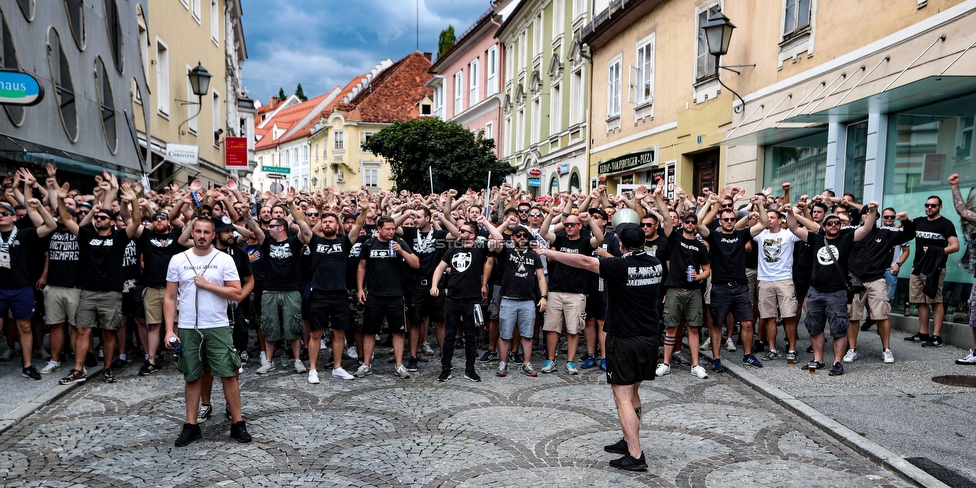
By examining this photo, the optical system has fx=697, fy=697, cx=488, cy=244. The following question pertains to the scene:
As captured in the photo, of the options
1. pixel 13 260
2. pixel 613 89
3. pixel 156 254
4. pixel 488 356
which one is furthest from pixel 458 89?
pixel 13 260

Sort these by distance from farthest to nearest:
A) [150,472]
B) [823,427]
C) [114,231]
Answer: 1. [114,231]
2. [823,427]
3. [150,472]

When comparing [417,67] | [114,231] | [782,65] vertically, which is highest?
[417,67]

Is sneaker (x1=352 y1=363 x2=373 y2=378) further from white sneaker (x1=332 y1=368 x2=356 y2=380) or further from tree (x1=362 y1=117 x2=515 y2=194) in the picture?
tree (x1=362 y1=117 x2=515 y2=194)

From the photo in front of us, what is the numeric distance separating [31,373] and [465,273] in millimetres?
4954

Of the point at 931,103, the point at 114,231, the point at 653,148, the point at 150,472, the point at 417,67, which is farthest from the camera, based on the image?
the point at 417,67

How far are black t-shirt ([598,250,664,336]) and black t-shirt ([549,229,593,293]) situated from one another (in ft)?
10.2

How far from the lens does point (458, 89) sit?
147 feet

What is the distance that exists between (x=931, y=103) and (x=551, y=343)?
692 cm

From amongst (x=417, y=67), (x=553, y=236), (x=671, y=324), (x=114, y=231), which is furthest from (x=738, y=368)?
(x=417, y=67)

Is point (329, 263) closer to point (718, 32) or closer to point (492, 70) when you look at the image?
point (718, 32)

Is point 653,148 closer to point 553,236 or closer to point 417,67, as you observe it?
point 553,236

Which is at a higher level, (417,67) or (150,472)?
(417,67)

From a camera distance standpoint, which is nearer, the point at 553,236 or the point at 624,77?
the point at 553,236

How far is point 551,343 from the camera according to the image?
28.3 ft
